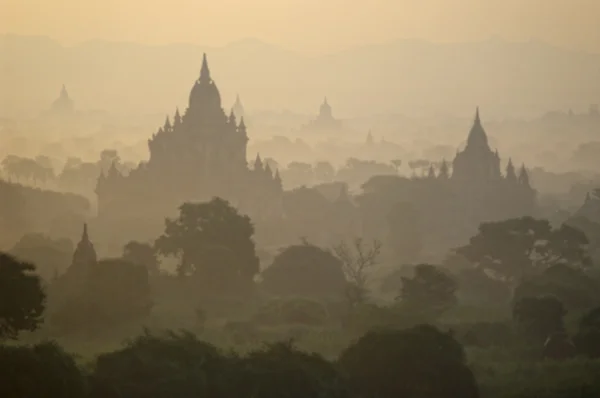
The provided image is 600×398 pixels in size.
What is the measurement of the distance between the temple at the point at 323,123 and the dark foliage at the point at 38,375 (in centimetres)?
17189

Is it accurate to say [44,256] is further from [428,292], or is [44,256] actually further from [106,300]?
[428,292]

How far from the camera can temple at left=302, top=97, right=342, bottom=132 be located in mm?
192500

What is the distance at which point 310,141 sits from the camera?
184 m

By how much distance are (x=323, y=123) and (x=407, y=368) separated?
170 meters

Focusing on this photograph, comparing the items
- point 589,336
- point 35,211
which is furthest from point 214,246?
point 35,211

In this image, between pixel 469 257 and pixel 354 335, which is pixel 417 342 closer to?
pixel 354 335

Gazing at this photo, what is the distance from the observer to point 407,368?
2488cm

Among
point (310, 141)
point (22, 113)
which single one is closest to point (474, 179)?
point (22, 113)

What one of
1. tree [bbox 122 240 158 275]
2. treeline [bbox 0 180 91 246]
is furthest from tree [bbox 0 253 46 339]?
treeline [bbox 0 180 91 246]

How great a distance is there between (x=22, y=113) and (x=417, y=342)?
266 feet

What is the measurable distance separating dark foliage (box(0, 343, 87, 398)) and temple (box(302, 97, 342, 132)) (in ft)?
564

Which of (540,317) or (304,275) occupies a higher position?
(304,275)

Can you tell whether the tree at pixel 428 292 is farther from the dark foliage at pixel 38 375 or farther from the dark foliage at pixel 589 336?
the dark foliage at pixel 38 375

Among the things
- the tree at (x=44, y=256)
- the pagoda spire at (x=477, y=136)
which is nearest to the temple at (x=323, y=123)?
the pagoda spire at (x=477, y=136)
